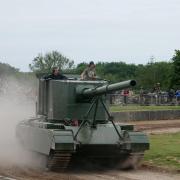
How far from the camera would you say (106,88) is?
14.6 m

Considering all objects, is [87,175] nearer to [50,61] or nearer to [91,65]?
[91,65]

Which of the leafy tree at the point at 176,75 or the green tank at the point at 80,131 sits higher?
the leafy tree at the point at 176,75

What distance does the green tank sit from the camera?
14.8 metres

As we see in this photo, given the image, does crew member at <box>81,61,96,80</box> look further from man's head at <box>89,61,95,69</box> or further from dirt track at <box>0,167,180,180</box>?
dirt track at <box>0,167,180,180</box>

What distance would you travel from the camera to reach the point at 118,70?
5128 inches

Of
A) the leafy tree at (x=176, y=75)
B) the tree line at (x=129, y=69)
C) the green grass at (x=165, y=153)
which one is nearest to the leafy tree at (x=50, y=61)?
the tree line at (x=129, y=69)

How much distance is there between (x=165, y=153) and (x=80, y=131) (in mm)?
3249

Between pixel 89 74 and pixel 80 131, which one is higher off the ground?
pixel 89 74

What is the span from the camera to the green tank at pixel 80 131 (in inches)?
582

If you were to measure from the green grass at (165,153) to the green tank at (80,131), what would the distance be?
0.77 metres

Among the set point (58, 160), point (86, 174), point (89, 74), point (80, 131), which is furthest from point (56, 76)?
point (86, 174)

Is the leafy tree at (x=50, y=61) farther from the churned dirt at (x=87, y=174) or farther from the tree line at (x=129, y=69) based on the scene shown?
the churned dirt at (x=87, y=174)

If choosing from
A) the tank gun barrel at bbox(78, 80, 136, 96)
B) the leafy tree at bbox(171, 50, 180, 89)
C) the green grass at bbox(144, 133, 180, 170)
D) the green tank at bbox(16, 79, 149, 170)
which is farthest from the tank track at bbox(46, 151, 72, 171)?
the leafy tree at bbox(171, 50, 180, 89)

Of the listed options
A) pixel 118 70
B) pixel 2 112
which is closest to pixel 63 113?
pixel 2 112
